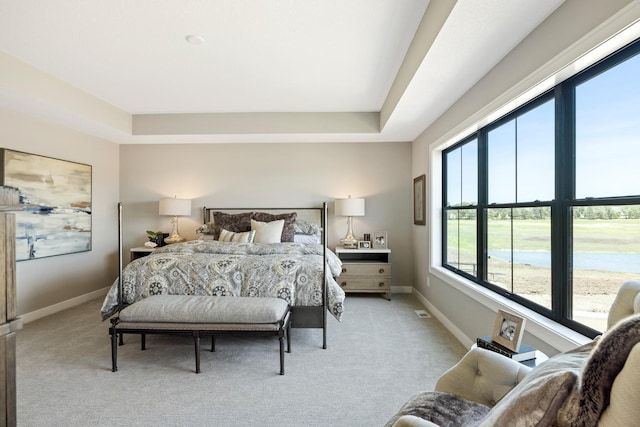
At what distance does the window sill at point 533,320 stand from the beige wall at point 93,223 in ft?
15.5

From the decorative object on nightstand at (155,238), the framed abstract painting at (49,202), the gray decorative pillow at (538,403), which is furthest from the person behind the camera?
the decorative object on nightstand at (155,238)

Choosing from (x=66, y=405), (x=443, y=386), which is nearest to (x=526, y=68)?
(x=443, y=386)

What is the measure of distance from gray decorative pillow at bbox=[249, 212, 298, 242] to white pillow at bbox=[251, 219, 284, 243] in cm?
10

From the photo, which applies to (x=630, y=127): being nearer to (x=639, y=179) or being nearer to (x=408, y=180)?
(x=639, y=179)

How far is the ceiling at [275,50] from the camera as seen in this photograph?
81.4 inches

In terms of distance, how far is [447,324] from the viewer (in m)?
3.25

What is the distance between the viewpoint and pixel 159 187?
4.98m

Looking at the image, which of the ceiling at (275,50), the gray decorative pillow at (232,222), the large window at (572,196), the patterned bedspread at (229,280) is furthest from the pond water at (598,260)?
the gray decorative pillow at (232,222)

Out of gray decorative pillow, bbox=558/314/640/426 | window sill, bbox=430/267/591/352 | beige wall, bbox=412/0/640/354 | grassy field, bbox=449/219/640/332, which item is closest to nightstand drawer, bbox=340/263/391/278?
beige wall, bbox=412/0/640/354

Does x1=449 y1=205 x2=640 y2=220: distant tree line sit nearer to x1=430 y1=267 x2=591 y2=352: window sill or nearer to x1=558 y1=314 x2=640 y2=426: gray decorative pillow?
x1=430 y1=267 x2=591 y2=352: window sill

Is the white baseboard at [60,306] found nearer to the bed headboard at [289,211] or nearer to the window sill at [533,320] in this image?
the bed headboard at [289,211]

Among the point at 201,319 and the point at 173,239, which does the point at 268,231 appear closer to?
the point at 173,239

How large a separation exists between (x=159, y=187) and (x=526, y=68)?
5.00 m

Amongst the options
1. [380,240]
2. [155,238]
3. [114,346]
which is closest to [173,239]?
[155,238]
